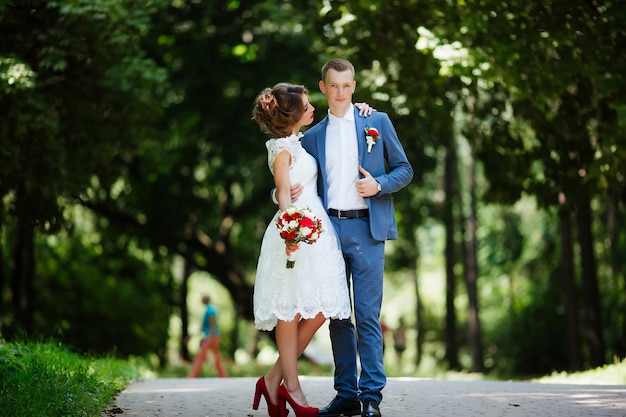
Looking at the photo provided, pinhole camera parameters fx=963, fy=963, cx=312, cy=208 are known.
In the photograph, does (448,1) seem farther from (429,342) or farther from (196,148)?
(429,342)

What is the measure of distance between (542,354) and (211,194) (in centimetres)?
930

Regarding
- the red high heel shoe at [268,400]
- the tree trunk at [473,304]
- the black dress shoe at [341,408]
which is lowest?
the tree trunk at [473,304]

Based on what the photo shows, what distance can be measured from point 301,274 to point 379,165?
96cm

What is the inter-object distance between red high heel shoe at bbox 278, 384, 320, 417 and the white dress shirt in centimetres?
129

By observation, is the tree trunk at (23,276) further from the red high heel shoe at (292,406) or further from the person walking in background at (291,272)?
the red high heel shoe at (292,406)

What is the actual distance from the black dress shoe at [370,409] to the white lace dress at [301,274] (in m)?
0.58

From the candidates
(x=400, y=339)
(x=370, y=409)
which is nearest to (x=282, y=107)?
(x=370, y=409)

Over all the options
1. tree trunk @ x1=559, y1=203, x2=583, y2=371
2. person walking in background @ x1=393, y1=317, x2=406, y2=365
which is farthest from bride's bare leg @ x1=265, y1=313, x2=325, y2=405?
person walking in background @ x1=393, y1=317, x2=406, y2=365

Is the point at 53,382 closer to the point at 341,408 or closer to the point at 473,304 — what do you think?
the point at 341,408

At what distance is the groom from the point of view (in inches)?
253

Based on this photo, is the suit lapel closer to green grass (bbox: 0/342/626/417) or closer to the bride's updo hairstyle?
the bride's updo hairstyle

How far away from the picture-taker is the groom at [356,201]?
6434mm

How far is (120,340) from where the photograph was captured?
25.1m

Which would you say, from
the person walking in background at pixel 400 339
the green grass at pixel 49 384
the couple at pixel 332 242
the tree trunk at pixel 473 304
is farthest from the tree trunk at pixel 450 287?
the couple at pixel 332 242
